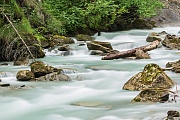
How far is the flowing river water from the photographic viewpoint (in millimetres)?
4691

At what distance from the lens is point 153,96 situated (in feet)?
16.4

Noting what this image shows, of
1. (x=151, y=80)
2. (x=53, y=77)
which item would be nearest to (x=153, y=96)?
(x=151, y=80)

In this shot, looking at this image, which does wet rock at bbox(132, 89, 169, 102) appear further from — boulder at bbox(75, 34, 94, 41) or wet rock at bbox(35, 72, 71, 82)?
boulder at bbox(75, 34, 94, 41)

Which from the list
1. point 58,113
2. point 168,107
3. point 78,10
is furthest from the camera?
point 78,10

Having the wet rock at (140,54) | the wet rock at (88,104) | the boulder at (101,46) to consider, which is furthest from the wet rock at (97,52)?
the wet rock at (88,104)

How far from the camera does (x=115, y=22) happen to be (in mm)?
16672

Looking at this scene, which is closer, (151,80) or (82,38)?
(151,80)

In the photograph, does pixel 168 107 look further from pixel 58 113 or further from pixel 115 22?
pixel 115 22

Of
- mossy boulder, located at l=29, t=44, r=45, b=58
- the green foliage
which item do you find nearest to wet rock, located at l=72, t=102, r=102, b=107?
mossy boulder, located at l=29, t=44, r=45, b=58

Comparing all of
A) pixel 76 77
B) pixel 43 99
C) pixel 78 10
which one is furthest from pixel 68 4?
pixel 43 99

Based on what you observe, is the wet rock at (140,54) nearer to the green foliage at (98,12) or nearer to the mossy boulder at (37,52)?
the mossy boulder at (37,52)

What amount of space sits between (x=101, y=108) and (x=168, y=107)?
1.01 m

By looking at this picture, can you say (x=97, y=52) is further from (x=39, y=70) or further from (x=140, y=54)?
(x=39, y=70)

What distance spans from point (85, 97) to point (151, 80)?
124cm
